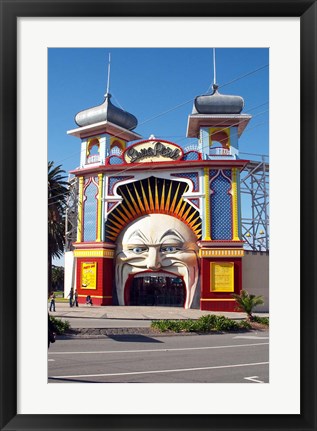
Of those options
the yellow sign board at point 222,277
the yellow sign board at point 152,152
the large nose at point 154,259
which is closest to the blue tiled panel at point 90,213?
the yellow sign board at point 152,152

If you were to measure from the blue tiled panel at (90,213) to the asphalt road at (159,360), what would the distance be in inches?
587

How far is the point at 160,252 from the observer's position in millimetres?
27094

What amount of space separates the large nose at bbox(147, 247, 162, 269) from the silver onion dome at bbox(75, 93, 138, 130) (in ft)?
30.3

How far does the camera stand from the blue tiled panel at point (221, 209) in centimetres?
2630

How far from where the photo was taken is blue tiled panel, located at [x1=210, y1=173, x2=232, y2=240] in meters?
26.3

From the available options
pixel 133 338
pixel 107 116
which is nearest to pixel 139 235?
pixel 107 116

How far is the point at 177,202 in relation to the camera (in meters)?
A: 28.0

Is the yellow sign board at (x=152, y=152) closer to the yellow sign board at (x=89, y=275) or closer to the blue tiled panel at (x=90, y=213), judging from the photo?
the blue tiled panel at (x=90, y=213)

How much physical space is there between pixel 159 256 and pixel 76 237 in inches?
277

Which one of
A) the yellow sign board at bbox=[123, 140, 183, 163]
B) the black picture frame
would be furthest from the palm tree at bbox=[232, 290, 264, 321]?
the black picture frame

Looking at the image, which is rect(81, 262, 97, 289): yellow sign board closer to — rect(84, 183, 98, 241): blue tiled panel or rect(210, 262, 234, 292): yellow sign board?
rect(84, 183, 98, 241): blue tiled panel
